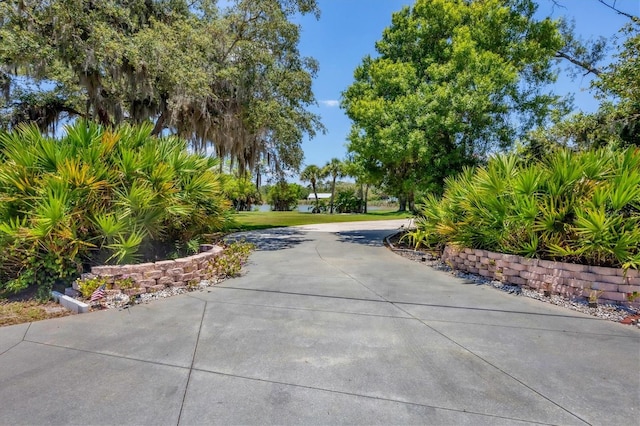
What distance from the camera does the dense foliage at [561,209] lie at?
4812 mm

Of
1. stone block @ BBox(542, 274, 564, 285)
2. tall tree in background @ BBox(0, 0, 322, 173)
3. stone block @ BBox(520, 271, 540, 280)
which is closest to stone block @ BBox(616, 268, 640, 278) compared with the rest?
stone block @ BBox(542, 274, 564, 285)

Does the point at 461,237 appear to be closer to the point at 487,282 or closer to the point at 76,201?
the point at 487,282

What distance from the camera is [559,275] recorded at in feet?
17.0

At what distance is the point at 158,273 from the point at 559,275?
20.7ft

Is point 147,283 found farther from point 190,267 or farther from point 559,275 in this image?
point 559,275

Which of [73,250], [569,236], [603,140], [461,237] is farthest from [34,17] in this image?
[603,140]

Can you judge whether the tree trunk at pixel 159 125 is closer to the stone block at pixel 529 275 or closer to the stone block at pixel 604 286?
the stone block at pixel 529 275

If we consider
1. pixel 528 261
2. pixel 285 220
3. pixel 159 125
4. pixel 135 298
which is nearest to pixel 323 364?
pixel 135 298

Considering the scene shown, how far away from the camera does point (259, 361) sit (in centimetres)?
310

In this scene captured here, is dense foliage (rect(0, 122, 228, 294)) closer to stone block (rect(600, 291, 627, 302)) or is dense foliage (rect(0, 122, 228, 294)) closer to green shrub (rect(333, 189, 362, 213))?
stone block (rect(600, 291, 627, 302))

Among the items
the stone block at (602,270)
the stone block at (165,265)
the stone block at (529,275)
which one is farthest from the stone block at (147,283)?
the stone block at (602,270)

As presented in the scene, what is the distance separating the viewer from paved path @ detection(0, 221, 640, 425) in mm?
2391

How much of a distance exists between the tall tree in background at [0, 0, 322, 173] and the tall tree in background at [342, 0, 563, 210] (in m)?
2.89

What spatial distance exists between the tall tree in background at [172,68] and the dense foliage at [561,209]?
21.6 ft
